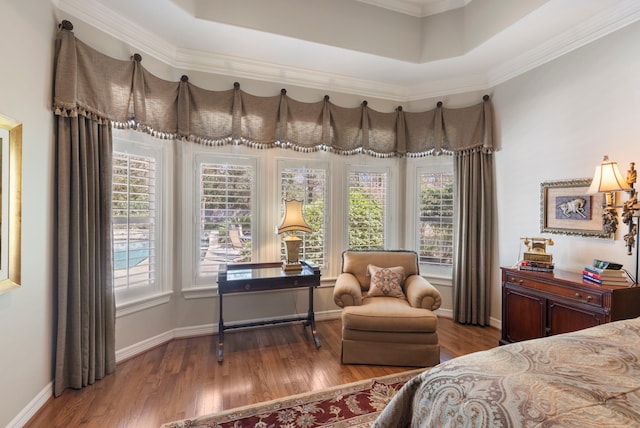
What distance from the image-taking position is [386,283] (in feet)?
10.4

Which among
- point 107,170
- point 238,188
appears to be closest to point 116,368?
point 107,170

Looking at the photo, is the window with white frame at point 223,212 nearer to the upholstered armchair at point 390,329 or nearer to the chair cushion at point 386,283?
the upholstered armchair at point 390,329

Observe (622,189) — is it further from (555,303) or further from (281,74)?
(281,74)

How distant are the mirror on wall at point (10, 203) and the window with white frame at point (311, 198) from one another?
88.1 inches

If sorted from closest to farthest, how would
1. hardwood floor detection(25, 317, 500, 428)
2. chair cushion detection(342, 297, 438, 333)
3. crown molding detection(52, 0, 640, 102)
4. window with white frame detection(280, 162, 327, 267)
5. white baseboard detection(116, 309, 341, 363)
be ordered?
1. hardwood floor detection(25, 317, 500, 428)
2. crown molding detection(52, 0, 640, 102)
3. chair cushion detection(342, 297, 438, 333)
4. white baseboard detection(116, 309, 341, 363)
5. window with white frame detection(280, 162, 327, 267)

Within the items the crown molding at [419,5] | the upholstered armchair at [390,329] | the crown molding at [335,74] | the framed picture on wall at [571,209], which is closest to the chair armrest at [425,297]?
the upholstered armchair at [390,329]

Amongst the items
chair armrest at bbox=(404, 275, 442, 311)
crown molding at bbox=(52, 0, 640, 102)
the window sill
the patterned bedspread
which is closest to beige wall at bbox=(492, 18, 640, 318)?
crown molding at bbox=(52, 0, 640, 102)

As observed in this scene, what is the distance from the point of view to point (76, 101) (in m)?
2.19

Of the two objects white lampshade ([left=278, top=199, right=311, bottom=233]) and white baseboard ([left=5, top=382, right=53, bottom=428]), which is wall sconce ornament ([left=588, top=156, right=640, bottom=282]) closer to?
white lampshade ([left=278, top=199, right=311, bottom=233])

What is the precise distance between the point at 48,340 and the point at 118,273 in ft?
2.22

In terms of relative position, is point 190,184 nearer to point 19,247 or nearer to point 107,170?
point 107,170

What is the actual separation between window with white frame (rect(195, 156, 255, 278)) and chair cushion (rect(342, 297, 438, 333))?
1442 mm

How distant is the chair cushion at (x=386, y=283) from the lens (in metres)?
3.14

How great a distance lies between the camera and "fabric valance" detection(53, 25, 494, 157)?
2.27 meters
